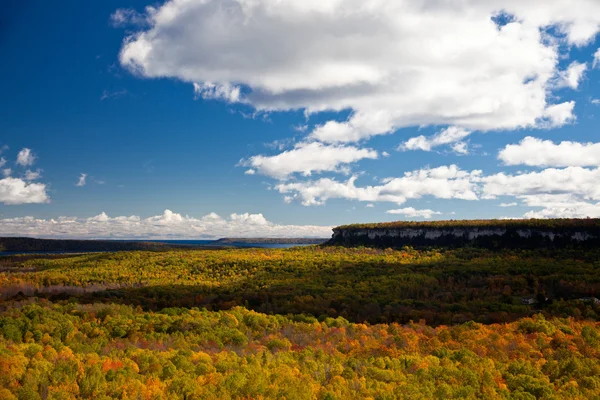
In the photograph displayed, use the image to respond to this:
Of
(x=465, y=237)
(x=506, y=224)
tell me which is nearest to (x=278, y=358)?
(x=506, y=224)

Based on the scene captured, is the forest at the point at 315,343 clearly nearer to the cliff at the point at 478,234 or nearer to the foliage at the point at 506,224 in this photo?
the cliff at the point at 478,234

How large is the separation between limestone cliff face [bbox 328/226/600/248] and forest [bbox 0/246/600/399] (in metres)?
39.7

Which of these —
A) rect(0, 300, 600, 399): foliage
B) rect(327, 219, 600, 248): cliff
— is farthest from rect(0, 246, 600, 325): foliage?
rect(327, 219, 600, 248): cliff

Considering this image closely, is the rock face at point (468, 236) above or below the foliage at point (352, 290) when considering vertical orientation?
above

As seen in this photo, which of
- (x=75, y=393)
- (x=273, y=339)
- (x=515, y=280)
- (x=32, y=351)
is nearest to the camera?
(x=75, y=393)

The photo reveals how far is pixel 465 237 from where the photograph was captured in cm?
9494

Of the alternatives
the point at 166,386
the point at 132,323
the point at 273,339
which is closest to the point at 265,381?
the point at 166,386

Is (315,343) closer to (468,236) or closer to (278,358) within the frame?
(278,358)

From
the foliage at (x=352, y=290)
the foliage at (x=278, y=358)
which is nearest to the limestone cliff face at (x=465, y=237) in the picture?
the foliage at (x=352, y=290)

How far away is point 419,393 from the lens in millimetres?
12438

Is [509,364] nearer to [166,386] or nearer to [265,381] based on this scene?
[265,381]

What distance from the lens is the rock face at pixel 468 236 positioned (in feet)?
251

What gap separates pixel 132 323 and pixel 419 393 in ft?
51.9

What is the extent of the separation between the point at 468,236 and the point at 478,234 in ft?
7.54
